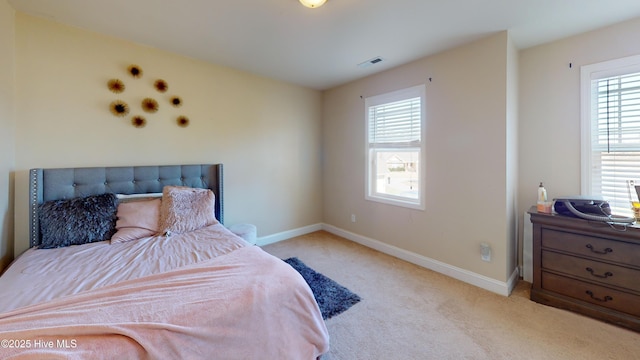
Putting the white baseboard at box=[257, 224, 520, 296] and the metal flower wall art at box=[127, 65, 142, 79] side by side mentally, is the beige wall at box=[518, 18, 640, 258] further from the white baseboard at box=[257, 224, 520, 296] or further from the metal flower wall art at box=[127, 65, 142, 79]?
the metal flower wall art at box=[127, 65, 142, 79]

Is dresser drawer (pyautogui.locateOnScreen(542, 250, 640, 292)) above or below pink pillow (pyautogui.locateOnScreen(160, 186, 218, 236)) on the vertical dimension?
below

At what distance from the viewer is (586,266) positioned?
6.56 feet

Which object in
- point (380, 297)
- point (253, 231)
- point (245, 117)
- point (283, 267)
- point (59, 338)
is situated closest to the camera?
point (59, 338)

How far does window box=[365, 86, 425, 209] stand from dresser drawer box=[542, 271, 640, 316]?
131 centimetres

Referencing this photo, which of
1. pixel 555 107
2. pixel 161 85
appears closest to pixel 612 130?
pixel 555 107

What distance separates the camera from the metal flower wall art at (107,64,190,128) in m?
2.47

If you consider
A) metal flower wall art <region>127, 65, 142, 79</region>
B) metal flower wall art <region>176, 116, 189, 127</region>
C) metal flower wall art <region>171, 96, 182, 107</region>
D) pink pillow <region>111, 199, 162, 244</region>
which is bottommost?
pink pillow <region>111, 199, 162, 244</region>

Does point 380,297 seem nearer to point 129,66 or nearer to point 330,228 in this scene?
point 330,228

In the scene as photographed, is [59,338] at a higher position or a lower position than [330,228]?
higher

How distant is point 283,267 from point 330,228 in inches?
112

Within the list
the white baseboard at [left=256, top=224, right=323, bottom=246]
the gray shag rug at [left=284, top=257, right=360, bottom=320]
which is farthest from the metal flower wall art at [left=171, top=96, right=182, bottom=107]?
the gray shag rug at [left=284, top=257, right=360, bottom=320]

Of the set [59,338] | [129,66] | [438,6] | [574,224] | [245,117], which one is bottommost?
[59,338]

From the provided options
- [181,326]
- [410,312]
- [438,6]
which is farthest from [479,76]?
[181,326]

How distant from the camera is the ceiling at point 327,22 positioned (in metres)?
1.92
